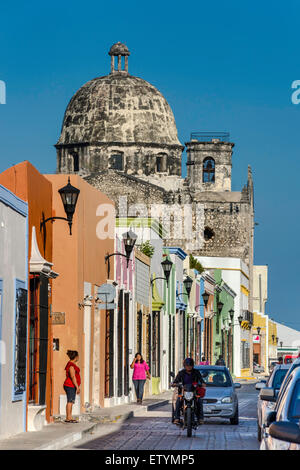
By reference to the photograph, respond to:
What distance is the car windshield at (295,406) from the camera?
11500 mm

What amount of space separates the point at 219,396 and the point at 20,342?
22.3ft

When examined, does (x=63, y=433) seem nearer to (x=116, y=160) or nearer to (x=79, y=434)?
(x=79, y=434)

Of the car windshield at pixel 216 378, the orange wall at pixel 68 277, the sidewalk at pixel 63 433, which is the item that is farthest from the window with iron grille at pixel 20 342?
the car windshield at pixel 216 378

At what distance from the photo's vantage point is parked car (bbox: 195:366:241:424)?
86.6 ft

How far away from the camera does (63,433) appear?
20984mm

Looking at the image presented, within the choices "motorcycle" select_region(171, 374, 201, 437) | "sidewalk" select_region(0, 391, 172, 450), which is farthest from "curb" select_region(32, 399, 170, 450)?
"motorcycle" select_region(171, 374, 201, 437)

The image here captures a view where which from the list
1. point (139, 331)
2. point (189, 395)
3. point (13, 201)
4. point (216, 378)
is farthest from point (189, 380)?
point (139, 331)

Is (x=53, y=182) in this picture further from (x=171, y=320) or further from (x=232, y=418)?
(x=171, y=320)

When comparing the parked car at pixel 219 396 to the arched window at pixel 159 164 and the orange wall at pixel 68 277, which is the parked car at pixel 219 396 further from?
the arched window at pixel 159 164

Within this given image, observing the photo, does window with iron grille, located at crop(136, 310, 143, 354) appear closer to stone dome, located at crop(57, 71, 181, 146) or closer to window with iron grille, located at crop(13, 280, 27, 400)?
window with iron grille, located at crop(13, 280, 27, 400)

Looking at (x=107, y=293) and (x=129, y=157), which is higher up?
(x=129, y=157)

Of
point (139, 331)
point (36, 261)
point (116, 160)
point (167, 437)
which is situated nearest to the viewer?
point (167, 437)

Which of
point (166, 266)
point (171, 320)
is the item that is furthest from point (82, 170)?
point (166, 266)

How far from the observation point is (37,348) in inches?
920
